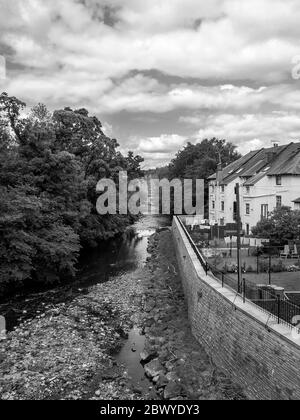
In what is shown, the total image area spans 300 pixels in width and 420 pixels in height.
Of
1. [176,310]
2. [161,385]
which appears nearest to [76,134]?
[176,310]

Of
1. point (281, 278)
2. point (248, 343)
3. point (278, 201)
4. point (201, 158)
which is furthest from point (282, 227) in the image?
point (201, 158)

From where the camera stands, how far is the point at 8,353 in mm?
17172

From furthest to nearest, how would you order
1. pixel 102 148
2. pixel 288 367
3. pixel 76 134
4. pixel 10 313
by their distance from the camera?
pixel 102 148
pixel 76 134
pixel 10 313
pixel 288 367

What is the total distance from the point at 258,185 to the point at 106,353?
2700 cm

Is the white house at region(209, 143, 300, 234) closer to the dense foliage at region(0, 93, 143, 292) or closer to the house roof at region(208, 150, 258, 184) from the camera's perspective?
the house roof at region(208, 150, 258, 184)

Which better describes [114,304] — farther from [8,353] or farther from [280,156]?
[280,156]

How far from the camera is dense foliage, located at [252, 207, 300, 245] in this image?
2842cm

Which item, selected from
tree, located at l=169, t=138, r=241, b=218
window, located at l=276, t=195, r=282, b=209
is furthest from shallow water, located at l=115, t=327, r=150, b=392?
tree, located at l=169, t=138, r=241, b=218

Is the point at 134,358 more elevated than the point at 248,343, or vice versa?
the point at 248,343

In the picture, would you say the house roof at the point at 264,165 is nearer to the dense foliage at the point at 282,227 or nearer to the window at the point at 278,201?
the window at the point at 278,201

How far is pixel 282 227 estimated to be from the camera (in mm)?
28812

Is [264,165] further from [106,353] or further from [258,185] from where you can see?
[106,353]

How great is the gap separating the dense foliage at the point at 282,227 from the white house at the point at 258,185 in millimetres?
3448

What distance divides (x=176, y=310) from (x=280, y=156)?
25.5 meters
